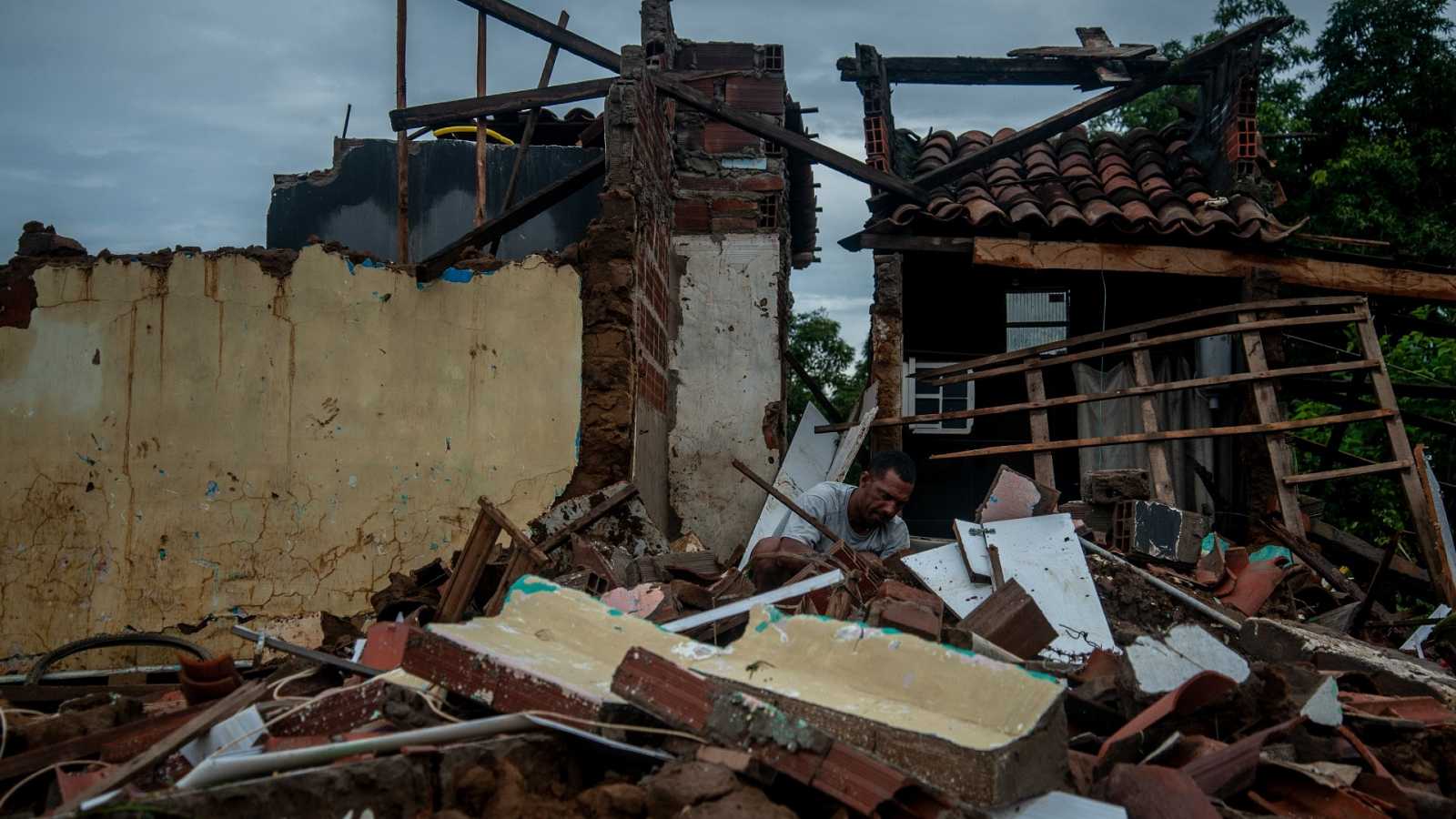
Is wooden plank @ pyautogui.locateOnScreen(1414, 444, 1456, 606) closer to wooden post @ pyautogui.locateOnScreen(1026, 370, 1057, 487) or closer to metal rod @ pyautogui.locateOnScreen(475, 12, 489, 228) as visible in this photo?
wooden post @ pyautogui.locateOnScreen(1026, 370, 1057, 487)

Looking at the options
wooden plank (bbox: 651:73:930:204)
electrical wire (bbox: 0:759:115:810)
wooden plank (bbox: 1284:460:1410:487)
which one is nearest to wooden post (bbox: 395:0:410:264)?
wooden plank (bbox: 651:73:930:204)

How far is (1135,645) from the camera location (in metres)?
4.03

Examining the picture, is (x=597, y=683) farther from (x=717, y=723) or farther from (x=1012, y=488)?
(x=1012, y=488)

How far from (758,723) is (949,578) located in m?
3.11

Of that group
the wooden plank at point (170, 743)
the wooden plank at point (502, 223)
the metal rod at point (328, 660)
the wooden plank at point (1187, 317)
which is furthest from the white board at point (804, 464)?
the wooden plank at point (170, 743)

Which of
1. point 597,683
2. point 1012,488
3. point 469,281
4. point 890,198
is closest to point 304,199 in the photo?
point 469,281

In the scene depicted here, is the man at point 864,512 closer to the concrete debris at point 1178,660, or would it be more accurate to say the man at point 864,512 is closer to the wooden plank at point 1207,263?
the concrete debris at point 1178,660

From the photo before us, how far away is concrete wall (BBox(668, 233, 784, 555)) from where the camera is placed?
921cm

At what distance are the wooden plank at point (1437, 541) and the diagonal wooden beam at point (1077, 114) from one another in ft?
12.3

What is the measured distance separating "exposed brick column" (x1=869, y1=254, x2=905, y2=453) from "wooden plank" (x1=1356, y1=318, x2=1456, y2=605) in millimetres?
3406

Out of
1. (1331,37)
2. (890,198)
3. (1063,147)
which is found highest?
(1331,37)

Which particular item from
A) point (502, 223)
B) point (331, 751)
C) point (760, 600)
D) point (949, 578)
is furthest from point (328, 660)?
point (502, 223)

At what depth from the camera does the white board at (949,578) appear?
18.9 ft

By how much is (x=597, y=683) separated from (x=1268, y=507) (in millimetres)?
6496
